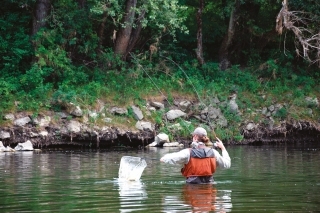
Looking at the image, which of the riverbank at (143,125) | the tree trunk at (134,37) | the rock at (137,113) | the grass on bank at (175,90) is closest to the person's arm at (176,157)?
the riverbank at (143,125)

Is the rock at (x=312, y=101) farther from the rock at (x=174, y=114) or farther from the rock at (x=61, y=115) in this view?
the rock at (x=61, y=115)

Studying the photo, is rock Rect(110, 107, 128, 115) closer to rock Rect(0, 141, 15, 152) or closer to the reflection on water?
rock Rect(0, 141, 15, 152)

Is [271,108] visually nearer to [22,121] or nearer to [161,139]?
[161,139]

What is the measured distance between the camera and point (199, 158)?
14141 millimetres

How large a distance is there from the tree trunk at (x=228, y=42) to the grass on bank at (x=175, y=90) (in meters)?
0.99

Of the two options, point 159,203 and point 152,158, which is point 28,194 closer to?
point 159,203

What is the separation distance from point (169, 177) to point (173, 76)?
16.0 m

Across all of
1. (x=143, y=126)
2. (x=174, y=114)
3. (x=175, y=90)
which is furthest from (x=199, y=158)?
(x=175, y=90)

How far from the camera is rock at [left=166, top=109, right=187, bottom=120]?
30578 mm

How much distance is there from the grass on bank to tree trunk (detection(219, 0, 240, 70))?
0.99 metres

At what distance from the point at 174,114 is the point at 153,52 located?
3.47 metres

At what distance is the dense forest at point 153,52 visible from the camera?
1164 inches

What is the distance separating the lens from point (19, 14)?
31.8m

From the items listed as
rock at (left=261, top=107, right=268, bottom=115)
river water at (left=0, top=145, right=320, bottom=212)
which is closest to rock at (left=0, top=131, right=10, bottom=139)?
river water at (left=0, top=145, right=320, bottom=212)
